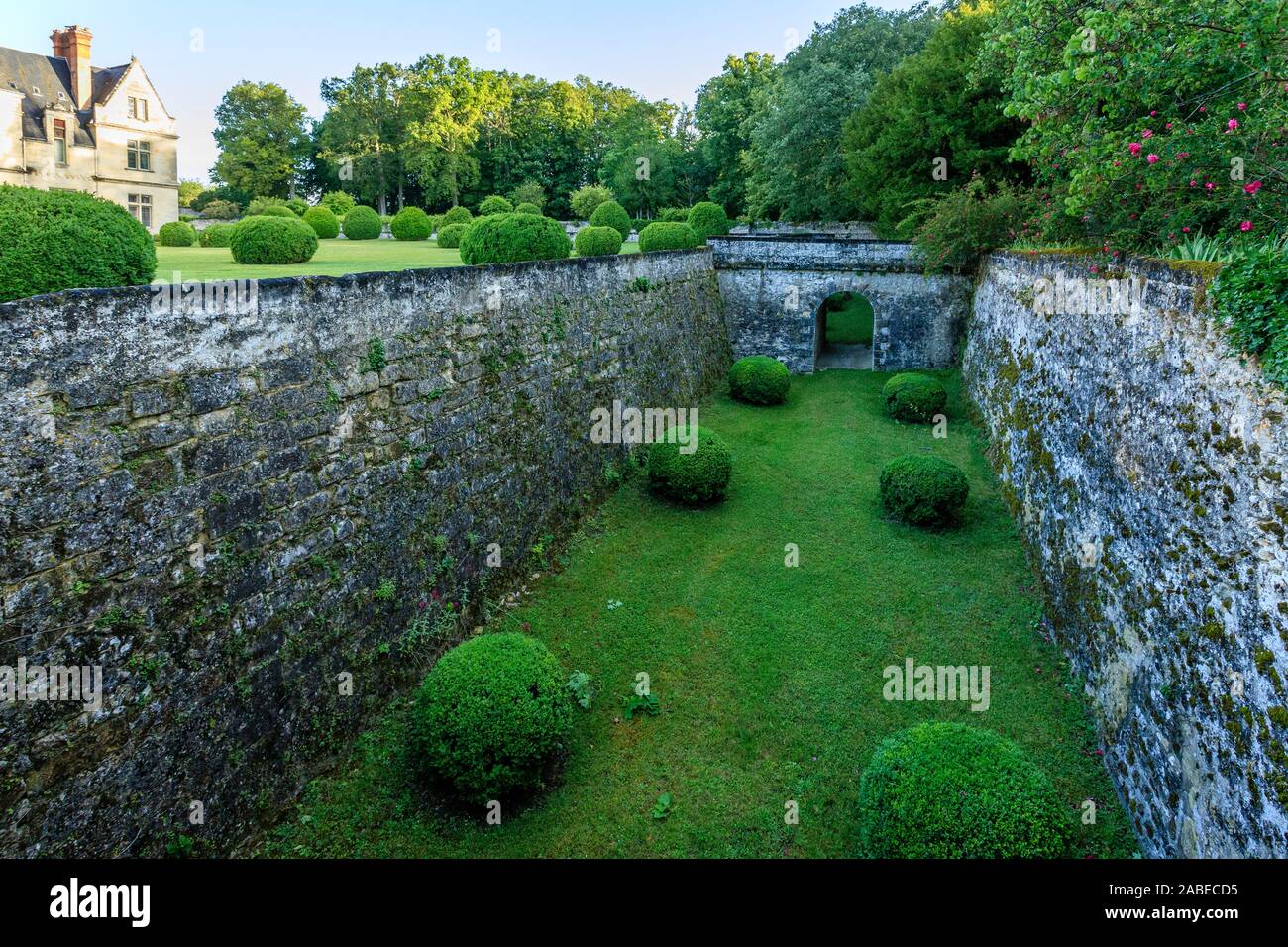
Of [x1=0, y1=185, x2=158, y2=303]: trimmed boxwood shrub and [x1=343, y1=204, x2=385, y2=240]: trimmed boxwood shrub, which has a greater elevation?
[x1=343, y1=204, x2=385, y2=240]: trimmed boxwood shrub

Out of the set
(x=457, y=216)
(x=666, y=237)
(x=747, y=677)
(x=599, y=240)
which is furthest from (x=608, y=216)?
(x=747, y=677)

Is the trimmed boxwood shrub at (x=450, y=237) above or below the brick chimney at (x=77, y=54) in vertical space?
below

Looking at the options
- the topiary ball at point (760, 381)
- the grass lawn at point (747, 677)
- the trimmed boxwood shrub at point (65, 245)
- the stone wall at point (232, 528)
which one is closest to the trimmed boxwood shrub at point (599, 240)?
the topiary ball at point (760, 381)

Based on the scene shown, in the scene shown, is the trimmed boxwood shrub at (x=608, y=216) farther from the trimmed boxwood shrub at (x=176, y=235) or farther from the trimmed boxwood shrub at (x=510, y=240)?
the trimmed boxwood shrub at (x=510, y=240)

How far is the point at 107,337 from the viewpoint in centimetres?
479

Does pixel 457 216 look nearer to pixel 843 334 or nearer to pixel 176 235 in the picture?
pixel 176 235

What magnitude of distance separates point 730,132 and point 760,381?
26989mm

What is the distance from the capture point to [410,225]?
1051 inches

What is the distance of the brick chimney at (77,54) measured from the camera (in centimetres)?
2206

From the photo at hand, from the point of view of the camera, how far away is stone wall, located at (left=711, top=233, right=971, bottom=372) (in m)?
21.6

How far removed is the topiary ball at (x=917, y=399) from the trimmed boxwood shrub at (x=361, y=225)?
61.8ft

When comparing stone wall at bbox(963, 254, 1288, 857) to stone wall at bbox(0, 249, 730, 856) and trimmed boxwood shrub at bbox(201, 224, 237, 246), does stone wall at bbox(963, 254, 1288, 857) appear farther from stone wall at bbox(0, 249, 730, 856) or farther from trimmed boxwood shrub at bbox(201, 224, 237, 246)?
trimmed boxwood shrub at bbox(201, 224, 237, 246)

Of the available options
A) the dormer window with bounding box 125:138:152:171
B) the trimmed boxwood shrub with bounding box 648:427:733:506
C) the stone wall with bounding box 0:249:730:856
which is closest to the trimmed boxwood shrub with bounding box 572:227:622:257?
the trimmed boxwood shrub with bounding box 648:427:733:506

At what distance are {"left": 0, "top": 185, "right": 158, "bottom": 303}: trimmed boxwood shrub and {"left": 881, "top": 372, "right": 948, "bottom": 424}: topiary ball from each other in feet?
51.0
